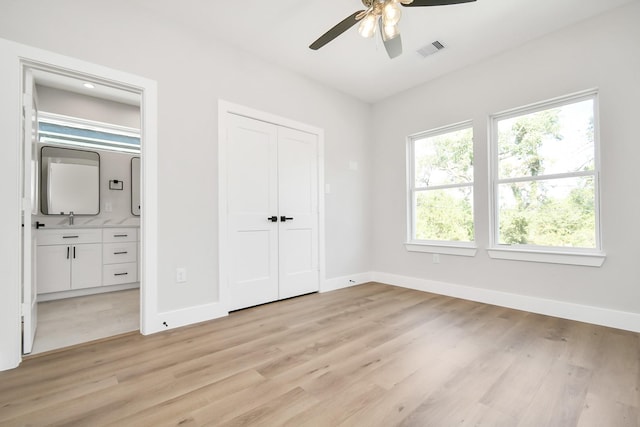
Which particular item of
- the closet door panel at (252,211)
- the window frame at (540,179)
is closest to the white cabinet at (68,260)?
the closet door panel at (252,211)

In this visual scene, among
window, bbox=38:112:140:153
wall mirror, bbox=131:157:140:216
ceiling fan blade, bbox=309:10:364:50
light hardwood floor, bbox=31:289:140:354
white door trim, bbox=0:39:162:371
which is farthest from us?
wall mirror, bbox=131:157:140:216

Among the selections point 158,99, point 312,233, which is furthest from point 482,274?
point 158,99

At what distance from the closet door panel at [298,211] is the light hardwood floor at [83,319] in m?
1.60

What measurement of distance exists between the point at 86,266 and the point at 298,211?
2.92 m

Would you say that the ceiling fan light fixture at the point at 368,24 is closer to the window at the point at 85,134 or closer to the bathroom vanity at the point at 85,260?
the window at the point at 85,134

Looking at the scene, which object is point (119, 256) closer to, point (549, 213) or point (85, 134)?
point (85, 134)

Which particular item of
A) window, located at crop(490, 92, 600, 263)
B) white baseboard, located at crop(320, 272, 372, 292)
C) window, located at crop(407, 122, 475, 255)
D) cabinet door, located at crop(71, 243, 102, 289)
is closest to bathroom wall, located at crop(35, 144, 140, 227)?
cabinet door, located at crop(71, 243, 102, 289)

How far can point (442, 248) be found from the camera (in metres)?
3.58

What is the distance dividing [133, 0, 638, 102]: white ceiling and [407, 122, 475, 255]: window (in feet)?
2.88

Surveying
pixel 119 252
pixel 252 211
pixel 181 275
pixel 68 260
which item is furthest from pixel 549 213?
pixel 68 260

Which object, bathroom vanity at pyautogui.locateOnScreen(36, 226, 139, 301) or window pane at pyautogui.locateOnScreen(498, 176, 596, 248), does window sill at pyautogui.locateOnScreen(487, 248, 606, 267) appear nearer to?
window pane at pyautogui.locateOnScreen(498, 176, 596, 248)

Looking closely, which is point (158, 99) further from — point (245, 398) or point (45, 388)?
point (245, 398)

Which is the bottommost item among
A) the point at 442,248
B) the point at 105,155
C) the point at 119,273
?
the point at 119,273

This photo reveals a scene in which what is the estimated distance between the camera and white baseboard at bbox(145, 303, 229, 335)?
2.43 metres
